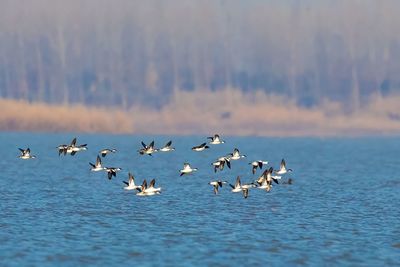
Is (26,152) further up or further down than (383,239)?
further up

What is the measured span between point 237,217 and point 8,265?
57.0 feet

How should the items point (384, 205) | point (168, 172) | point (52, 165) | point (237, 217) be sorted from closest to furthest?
point (237, 217) < point (384, 205) < point (168, 172) < point (52, 165)

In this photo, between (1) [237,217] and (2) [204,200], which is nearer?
(1) [237,217]

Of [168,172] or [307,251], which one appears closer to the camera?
[307,251]

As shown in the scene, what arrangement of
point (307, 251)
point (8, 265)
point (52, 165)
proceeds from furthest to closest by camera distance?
point (52, 165) → point (307, 251) → point (8, 265)

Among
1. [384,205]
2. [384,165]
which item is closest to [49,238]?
[384,205]

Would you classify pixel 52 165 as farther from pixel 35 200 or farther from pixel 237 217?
pixel 237 217

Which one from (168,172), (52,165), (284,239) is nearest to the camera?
(284,239)

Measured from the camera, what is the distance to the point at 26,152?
5406cm

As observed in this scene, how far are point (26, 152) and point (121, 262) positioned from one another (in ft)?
57.2

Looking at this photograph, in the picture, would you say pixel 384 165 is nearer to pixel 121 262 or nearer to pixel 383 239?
pixel 383 239

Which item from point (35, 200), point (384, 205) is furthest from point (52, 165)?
point (384, 205)

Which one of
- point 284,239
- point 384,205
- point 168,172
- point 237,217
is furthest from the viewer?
point 168,172

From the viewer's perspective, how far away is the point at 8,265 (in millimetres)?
37250
